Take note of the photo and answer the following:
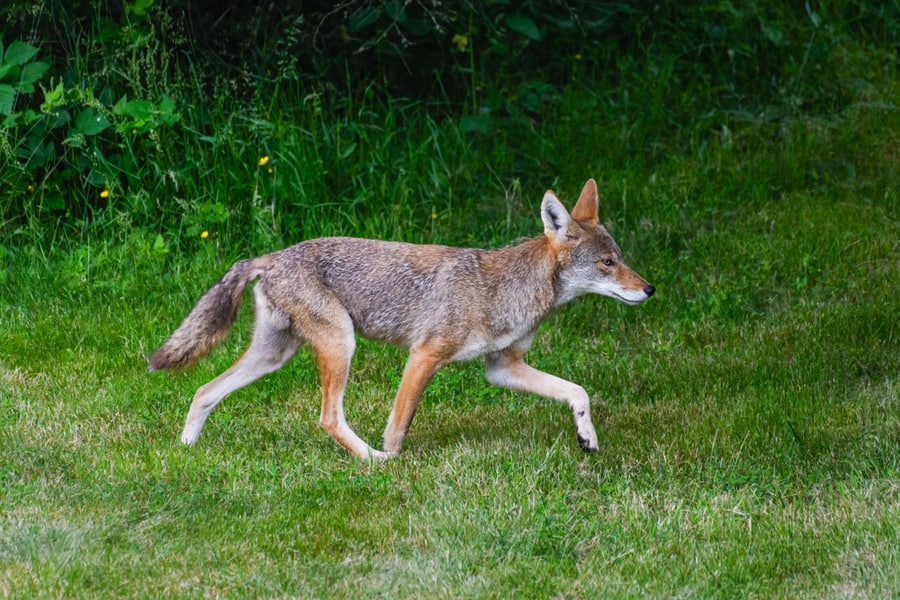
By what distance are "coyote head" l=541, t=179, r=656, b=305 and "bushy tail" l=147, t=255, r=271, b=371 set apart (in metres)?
1.70

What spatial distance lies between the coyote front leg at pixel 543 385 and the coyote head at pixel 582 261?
1.47ft

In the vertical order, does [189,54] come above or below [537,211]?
above

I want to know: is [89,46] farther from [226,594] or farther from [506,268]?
[226,594]

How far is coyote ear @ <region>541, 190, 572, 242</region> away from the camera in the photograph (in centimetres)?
722

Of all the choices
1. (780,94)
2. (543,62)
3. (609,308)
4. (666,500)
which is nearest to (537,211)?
(609,308)

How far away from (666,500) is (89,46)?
6826 mm

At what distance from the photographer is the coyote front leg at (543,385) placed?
273 inches

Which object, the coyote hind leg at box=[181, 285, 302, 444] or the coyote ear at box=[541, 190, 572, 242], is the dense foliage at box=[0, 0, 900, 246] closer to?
the coyote hind leg at box=[181, 285, 302, 444]

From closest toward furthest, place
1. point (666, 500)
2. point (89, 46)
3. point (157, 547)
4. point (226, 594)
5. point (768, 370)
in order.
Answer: point (226, 594), point (157, 547), point (666, 500), point (768, 370), point (89, 46)

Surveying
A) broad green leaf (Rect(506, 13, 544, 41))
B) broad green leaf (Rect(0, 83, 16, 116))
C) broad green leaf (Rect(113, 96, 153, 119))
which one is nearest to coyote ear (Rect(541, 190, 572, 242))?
broad green leaf (Rect(506, 13, 544, 41))

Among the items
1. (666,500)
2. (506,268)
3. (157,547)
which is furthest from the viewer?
(506,268)

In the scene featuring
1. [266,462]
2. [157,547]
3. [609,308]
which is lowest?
[609,308]

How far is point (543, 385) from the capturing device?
23.5ft

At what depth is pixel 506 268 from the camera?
731 centimetres
